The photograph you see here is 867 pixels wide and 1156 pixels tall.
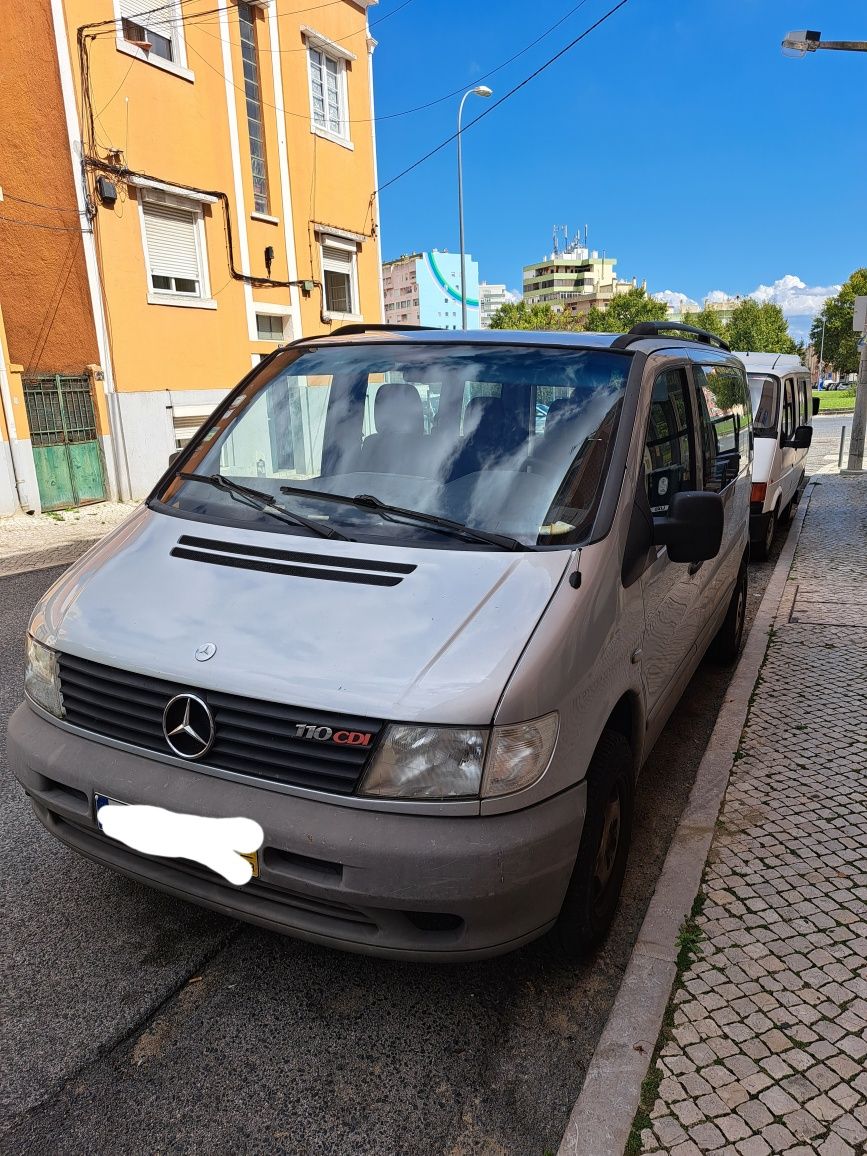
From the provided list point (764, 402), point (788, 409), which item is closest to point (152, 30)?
point (764, 402)

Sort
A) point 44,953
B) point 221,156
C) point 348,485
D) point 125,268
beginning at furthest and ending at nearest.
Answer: point 221,156 → point 125,268 → point 348,485 → point 44,953

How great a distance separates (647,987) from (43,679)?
2076mm

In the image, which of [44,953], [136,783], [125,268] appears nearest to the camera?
[136,783]

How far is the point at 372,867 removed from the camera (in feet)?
6.57

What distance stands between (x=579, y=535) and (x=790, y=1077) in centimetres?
157

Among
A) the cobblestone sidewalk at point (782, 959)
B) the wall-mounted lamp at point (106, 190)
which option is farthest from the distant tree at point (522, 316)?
the cobblestone sidewalk at point (782, 959)

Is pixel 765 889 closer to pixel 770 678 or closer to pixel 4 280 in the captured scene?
pixel 770 678

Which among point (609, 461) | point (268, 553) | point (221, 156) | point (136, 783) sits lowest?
point (136, 783)

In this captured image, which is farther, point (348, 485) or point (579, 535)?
point (348, 485)

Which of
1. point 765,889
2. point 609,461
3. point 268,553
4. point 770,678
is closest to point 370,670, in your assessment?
point 268,553

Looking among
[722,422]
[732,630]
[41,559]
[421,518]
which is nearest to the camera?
[421,518]

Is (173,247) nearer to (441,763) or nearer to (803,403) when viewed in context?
(803,403)

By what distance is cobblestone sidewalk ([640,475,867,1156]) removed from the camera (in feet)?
6.81

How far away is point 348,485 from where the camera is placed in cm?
288
